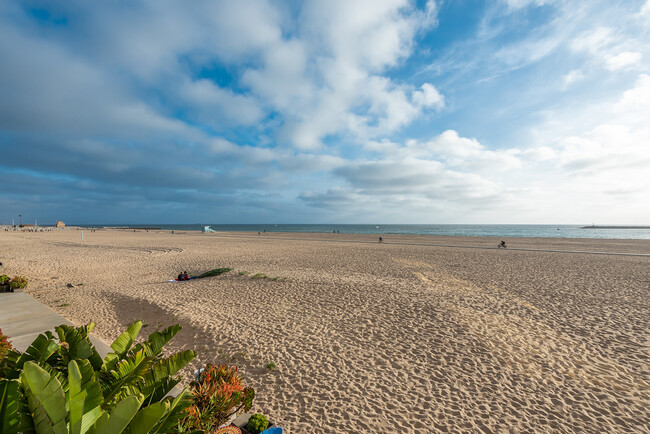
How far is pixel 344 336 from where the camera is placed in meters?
7.95

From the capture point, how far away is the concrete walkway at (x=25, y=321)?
650cm

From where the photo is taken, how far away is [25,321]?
7844mm

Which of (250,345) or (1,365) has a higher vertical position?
(1,365)

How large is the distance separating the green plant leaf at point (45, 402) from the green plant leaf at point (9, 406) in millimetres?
397

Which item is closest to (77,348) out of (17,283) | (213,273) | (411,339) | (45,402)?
(45,402)

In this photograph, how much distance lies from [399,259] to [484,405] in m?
17.3

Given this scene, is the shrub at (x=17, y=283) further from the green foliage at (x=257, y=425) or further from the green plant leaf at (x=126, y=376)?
the green foliage at (x=257, y=425)

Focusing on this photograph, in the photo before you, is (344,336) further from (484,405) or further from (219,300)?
(219,300)

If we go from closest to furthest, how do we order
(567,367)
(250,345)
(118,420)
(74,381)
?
(118,420) < (74,381) < (567,367) < (250,345)

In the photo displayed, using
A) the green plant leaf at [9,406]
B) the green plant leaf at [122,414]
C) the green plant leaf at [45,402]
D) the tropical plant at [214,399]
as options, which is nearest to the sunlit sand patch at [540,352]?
the tropical plant at [214,399]

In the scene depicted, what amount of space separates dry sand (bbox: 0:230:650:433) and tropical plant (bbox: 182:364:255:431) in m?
1.19

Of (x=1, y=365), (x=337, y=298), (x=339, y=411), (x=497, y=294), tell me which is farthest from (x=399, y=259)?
(x=1, y=365)

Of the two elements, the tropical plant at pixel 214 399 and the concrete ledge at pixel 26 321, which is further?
the concrete ledge at pixel 26 321

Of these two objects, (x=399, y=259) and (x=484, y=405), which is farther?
(x=399, y=259)
